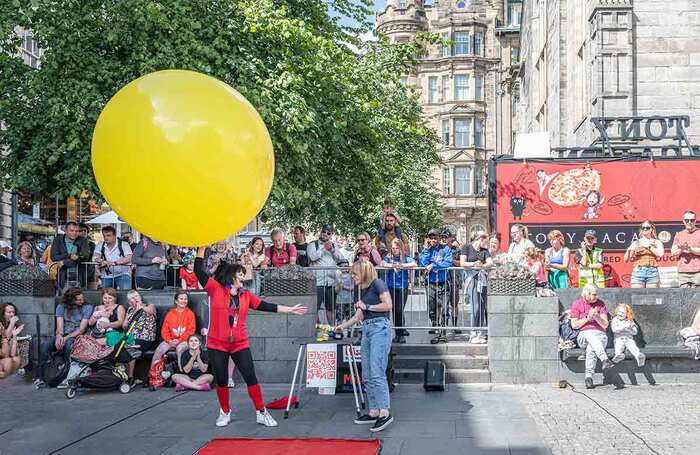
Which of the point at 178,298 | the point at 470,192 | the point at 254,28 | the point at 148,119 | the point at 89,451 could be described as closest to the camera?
the point at 148,119

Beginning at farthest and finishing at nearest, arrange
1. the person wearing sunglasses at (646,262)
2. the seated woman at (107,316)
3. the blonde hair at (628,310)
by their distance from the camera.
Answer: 1. the person wearing sunglasses at (646,262)
2. the seated woman at (107,316)
3. the blonde hair at (628,310)

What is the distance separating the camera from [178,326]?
44.3 ft

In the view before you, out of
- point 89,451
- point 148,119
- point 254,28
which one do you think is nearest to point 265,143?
point 148,119

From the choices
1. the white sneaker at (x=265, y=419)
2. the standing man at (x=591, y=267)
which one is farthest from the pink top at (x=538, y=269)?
the white sneaker at (x=265, y=419)

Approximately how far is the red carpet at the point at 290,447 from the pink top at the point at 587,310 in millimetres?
5086

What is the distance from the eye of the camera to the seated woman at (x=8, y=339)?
1363cm

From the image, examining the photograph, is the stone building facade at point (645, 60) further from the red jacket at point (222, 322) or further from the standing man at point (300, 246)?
the red jacket at point (222, 322)

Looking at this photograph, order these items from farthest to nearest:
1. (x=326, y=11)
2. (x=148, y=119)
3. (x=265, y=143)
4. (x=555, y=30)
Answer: (x=555, y=30) → (x=326, y=11) → (x=265, y=143) → (x=148, y=119)

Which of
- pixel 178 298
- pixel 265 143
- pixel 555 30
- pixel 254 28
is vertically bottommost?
pixel 178 298

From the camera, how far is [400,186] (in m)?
43.3

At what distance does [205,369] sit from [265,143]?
250 inches

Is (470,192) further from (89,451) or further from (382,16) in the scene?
(89,451)

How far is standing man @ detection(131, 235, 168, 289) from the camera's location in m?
15.2

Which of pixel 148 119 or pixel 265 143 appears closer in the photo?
pixel 148 119
